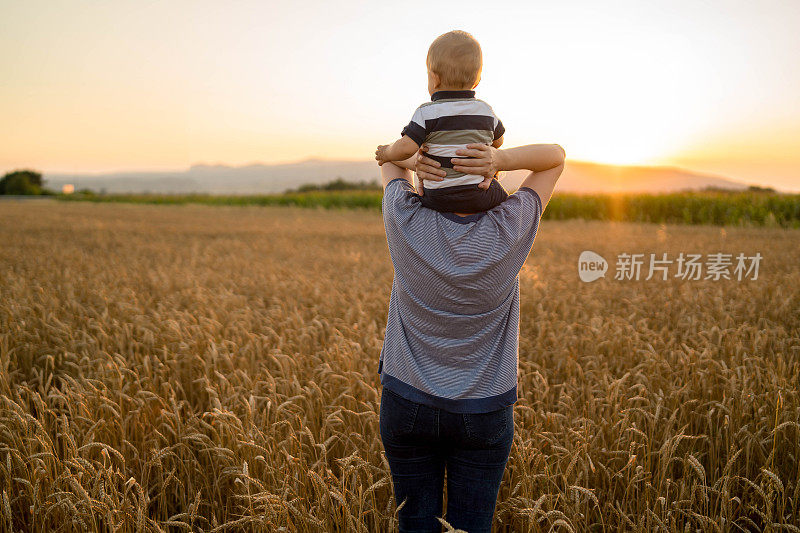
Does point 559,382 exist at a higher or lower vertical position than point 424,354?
lower

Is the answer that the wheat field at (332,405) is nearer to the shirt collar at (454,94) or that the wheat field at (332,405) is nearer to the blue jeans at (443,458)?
the blue jeans at (443,458)

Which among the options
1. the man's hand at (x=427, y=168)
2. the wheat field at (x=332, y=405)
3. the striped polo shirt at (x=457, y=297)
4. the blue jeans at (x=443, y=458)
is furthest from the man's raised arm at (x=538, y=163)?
the wheat field at (x=332, y=405)

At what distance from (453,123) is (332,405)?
2129 millimetres

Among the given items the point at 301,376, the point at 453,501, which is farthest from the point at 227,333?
the point at 453,501

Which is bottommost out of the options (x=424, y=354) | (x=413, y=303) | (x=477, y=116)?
(x=424, y=354)

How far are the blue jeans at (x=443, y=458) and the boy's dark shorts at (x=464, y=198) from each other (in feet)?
2.04

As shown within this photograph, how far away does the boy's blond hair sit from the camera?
56.2 inches

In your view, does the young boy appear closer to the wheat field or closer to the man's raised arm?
the man's raised arm

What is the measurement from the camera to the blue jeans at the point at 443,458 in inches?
61.1

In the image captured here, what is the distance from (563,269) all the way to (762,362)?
14.8 feet

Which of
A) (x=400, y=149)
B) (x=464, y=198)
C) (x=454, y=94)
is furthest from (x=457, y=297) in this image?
(x=454, y=94)

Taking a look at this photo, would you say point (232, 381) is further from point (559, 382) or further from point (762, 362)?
point (762, 362)

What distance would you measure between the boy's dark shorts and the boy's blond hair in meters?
0.31

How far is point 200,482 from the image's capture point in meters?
2.72
